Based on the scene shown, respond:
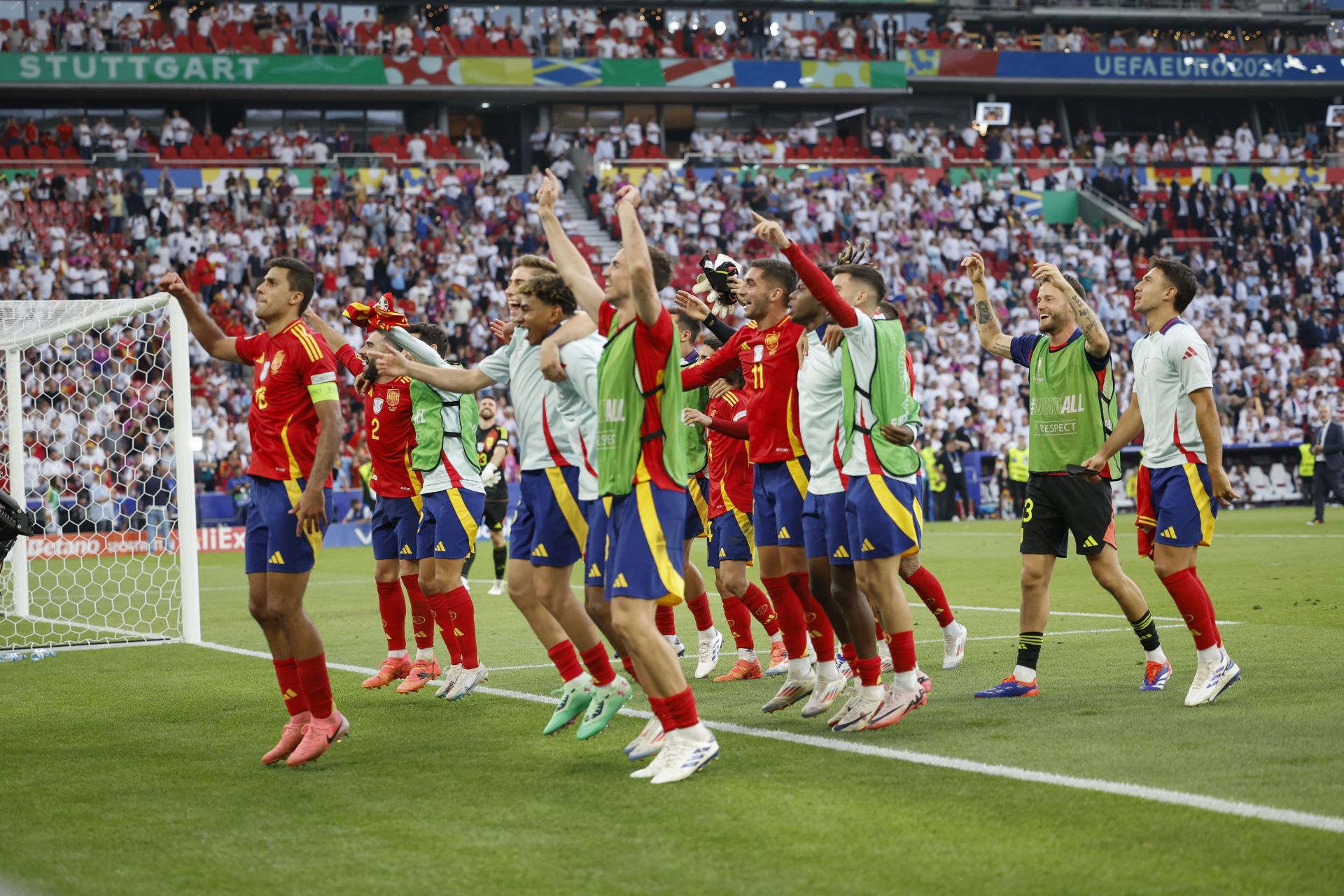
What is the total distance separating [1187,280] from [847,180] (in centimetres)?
3528

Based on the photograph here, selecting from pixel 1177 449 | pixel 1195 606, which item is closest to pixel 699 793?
pixel 1195 606

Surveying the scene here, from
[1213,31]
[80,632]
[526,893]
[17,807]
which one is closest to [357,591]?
[80,632]

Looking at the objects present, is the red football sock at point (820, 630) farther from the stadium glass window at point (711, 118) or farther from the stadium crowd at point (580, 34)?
the stadium glass window at point (711, 118)

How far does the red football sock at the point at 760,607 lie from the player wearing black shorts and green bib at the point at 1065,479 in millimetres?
2060

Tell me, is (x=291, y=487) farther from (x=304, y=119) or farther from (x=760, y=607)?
(x=304, y=119)

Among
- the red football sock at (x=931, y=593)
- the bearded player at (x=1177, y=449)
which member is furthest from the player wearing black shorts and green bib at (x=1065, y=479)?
the red football sock at (x=931, y=593)

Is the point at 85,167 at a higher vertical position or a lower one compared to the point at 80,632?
higher

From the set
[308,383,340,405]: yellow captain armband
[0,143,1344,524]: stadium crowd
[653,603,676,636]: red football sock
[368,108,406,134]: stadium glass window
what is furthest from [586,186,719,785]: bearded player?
[368,108,406,134]: stadium glass window

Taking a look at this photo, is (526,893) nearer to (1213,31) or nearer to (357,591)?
(357,591)

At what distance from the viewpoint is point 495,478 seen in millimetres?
17000

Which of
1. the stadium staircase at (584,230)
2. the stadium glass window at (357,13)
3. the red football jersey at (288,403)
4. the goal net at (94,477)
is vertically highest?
the stadium glass window at (357,13)

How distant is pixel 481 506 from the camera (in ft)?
32.0

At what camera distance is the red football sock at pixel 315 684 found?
705 cm

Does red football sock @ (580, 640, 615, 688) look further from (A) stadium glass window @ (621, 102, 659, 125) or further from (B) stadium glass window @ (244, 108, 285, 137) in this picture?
(A) stadium glass window @ (621, 102, 659, 125)
